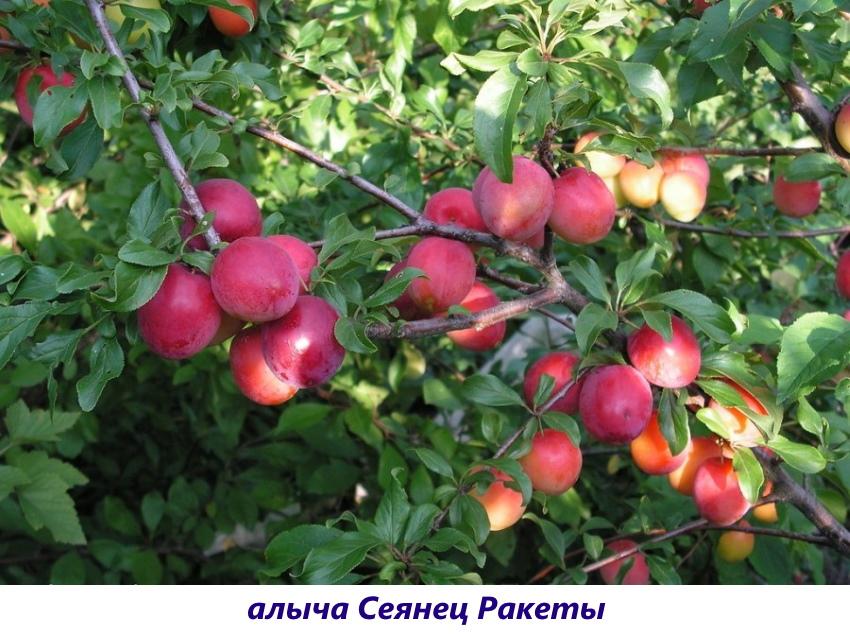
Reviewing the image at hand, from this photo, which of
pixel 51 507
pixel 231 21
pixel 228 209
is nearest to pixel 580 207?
pixel 228 209

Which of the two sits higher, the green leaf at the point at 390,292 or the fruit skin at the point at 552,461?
the green leaf at the point at 390,292

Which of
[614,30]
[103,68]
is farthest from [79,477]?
[614,30]

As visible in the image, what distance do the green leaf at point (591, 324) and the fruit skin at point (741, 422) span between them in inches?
8.4

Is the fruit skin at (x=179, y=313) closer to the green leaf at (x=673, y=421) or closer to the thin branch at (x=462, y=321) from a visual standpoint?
the thin branch at (x=462, y=321)

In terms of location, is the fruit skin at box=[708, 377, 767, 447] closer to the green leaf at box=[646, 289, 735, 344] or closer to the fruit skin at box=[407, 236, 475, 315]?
the green leaf at box=[646, 289, 735, 344]

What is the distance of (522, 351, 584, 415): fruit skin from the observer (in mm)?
1156

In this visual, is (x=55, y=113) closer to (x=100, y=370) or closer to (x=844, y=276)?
(x=100, y=370)

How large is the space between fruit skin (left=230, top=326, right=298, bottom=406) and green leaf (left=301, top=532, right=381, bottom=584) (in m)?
0.17

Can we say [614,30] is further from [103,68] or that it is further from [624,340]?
[103,68]

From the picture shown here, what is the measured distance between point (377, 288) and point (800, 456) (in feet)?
1.88

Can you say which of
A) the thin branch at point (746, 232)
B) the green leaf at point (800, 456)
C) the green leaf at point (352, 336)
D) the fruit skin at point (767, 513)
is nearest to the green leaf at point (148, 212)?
the green leaf at point (352, 336)

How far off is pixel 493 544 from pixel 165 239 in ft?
3.37

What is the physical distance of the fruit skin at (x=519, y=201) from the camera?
0.98 metres

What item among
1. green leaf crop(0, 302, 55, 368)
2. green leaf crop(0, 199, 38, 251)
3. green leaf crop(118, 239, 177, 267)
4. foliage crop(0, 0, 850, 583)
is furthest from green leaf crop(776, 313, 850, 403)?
green leaf crop(0, 199, 38, 251)
